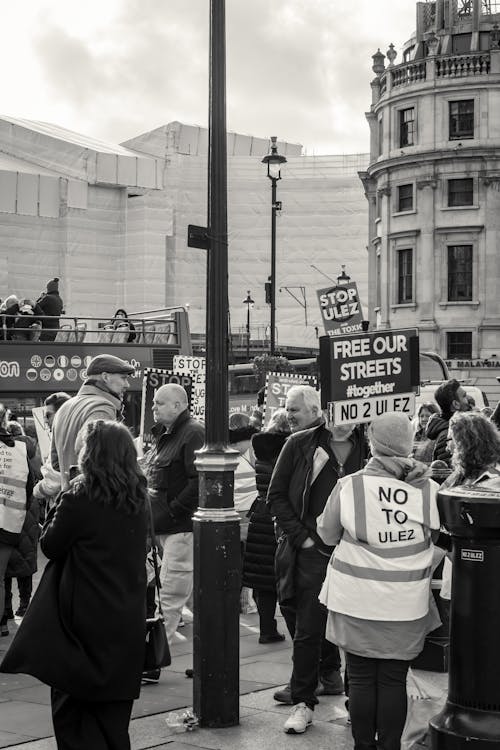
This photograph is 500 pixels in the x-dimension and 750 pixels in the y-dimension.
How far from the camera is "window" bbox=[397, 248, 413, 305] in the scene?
56.3 m

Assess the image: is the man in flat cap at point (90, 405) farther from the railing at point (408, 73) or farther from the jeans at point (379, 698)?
the railing at point (408, 73)

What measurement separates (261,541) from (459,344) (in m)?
46.8

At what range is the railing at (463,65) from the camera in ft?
181

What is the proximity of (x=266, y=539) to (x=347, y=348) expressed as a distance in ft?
6.28

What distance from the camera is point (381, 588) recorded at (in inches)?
225

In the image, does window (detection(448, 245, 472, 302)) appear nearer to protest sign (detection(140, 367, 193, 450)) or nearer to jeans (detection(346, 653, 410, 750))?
protest sign (detection(140, 367, 193, 450))

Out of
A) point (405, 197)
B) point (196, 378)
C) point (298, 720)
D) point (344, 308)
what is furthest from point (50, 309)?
point (405, 197)

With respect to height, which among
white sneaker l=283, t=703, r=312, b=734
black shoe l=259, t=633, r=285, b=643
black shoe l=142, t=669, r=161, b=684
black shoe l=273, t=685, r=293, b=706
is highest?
white sneaker l=283, t=703, r=312, b=734

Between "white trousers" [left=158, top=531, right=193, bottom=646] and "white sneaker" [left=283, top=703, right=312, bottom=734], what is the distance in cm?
217

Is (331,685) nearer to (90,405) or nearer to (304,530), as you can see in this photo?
(304,530)

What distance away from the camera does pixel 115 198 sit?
6284cm

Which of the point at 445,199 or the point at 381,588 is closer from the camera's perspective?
the point at 381,588

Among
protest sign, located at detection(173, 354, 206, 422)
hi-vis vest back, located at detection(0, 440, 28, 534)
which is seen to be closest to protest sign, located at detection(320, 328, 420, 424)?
hi-vis vest back, located at detection(0, 440, 28, 534)

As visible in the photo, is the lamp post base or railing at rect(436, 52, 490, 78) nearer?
the lamp post base
